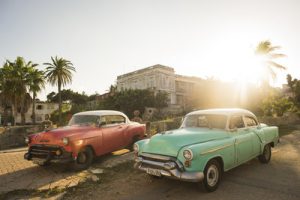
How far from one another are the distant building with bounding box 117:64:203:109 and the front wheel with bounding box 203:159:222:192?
3654 cm

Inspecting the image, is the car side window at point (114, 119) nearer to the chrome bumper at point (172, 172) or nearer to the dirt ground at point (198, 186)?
the dirt ground at point (198, 186)

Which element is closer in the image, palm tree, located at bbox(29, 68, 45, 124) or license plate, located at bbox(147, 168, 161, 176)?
license plate, located at bbox(147, 168, 161, 176)

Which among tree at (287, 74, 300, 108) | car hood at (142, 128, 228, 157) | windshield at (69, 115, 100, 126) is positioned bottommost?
car hood at (142, 128, 228, 157)

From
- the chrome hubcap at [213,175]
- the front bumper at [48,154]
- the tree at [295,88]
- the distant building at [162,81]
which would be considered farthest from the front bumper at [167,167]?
the distant building at [162,81]

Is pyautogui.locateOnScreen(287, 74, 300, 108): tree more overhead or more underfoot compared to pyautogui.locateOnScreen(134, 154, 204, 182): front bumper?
more overhead

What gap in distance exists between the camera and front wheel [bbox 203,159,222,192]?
4512 millimetres

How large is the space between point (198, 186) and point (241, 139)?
183 centimetres

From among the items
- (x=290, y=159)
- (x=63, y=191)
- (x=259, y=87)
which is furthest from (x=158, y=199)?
(x=259, y=87)

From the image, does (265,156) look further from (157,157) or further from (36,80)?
(36,80)

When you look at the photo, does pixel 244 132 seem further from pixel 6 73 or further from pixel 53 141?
pixel 6 73

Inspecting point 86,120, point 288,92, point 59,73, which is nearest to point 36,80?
point 59,73

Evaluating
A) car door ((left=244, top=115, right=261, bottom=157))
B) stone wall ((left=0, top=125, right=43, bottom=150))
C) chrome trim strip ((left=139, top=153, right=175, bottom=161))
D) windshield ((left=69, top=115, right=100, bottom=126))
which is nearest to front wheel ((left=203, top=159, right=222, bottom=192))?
chrome trim strip ((left=139, top=153, right=175, bottom=161))

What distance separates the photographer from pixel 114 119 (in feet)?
27.0

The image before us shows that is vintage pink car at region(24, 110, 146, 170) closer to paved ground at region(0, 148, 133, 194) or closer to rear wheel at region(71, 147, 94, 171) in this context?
rear wheel at region(71, 147, 94, 171)
